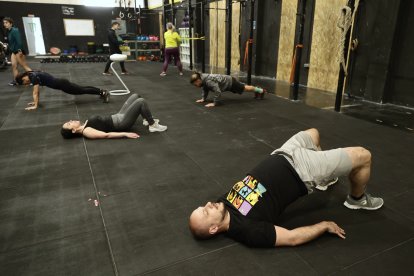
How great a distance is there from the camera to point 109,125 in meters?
3.58

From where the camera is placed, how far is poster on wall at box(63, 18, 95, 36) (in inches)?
596

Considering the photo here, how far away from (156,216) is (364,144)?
97.1 inches

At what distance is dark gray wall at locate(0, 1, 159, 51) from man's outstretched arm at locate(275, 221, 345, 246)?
1519 centimetres

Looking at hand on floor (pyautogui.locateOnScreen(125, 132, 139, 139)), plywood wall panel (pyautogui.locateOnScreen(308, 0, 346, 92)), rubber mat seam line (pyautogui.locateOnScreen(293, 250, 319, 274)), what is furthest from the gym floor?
plywood wall panel (pyautogui.locateOnScreen(308, 0, 346, 92))

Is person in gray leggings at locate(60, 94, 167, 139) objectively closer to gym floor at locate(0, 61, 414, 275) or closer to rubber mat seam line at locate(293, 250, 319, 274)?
gym floor at locate(0, 61, 414, 275)

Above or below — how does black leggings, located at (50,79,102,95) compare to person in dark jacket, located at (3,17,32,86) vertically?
below

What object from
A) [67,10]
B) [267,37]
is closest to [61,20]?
[67,10]

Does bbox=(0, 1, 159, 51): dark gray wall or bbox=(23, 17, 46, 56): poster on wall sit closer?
bbox=(0, 1, 159, 51): dark gray wall

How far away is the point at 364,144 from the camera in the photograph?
331 centimetres

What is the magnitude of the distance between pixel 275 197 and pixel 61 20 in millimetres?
16447

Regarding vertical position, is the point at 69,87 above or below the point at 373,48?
below

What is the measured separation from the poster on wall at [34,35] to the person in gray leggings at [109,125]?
45.5ft

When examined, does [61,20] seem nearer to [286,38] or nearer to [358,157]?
[286,38]

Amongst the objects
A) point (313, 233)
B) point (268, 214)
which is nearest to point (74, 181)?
point (268, 214)
